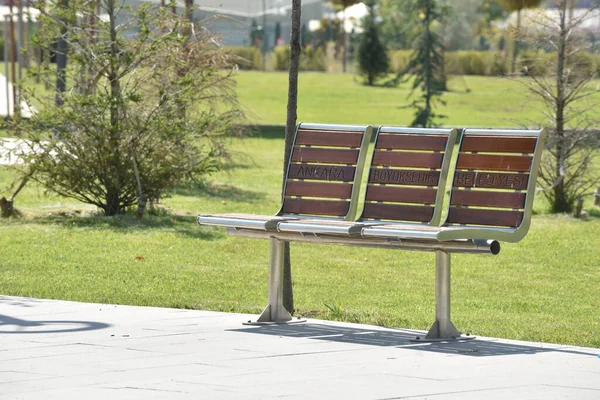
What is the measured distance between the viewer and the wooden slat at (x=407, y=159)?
707 cm

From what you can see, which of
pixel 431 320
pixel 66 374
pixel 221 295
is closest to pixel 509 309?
pixel 431 320

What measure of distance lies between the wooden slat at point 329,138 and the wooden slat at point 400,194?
321mm

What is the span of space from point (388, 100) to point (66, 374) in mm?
40276

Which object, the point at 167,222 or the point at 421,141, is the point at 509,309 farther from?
the point at 167,222

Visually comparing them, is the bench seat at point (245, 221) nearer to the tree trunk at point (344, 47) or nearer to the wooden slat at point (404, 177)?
the wooden slat at point (404, 177)

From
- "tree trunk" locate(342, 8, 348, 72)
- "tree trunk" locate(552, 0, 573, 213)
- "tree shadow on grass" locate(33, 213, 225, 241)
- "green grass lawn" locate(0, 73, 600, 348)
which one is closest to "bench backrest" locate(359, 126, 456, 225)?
"green grass lawn" locate(0, 73, 600, 348)

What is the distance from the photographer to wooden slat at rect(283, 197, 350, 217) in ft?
24.3

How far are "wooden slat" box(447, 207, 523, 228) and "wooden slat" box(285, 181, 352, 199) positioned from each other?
767 mm

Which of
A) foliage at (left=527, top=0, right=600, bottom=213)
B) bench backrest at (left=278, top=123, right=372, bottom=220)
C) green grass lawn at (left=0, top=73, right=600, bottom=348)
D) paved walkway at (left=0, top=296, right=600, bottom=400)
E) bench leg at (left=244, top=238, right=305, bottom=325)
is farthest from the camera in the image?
foliage at (left=527, top=0, right=600, bottom=213)

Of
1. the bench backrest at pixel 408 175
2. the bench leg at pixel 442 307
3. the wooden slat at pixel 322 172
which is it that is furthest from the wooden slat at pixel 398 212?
the bench leg at pixel 442 307

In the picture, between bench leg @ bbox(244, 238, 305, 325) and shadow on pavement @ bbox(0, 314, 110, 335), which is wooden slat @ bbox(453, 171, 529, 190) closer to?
bench leg @ bbox(244, 238, 305, 325)

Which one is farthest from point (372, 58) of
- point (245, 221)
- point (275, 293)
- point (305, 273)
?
point (245, 221)

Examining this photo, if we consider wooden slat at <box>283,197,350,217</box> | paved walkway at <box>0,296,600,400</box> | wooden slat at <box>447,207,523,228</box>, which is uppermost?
wooden slat at <box>447,207,523,228</box>

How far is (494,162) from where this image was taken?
269 inches
